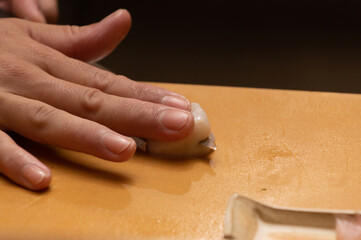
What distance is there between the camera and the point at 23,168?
0.63 m

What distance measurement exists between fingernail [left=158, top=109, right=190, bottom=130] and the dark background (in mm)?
1320

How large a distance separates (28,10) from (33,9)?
0.02m

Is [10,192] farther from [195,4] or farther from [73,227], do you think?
A: [195,4]

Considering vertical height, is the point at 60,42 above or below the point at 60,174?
above

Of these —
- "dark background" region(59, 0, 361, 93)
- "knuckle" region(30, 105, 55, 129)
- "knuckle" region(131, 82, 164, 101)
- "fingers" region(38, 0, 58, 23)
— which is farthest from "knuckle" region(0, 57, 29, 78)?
"dark background" region(59, 0, 361, 93)

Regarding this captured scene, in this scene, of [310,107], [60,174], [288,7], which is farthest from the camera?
[288,7]

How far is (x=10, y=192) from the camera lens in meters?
0.63

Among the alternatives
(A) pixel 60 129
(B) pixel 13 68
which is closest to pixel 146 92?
(A) pixel 60 129

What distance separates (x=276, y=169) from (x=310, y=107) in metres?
0.28

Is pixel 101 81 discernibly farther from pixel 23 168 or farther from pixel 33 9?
pixel 33 9

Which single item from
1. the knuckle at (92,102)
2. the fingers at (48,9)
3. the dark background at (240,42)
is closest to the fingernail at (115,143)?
the knuckle at (92,102)

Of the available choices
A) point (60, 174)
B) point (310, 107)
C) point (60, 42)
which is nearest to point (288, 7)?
point (310, 107)

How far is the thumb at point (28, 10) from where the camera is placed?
1215mm

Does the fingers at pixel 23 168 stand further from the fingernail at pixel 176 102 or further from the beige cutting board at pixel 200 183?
the fingernail at pixel 176 102
